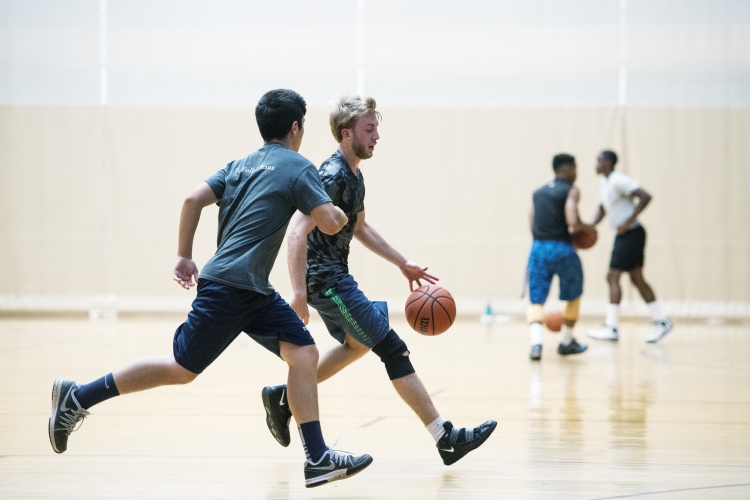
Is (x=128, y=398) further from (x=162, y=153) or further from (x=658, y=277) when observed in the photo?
(x=658, y=277)

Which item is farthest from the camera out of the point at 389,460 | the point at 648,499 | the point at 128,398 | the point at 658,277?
the point at 658,277

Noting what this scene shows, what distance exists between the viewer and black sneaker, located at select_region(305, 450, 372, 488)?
119 inches

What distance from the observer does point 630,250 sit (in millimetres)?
8711

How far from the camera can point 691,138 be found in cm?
1132

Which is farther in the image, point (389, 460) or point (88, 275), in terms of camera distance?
point (88, 275)

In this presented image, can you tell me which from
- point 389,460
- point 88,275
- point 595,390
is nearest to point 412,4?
point 88,275

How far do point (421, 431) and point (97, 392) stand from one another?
5.63 feet

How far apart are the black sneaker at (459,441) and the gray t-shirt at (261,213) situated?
0.95 m

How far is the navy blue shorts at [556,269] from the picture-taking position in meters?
7.36

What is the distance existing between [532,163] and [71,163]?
6.23 metres

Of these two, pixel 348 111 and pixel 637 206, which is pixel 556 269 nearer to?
pixel 637 206

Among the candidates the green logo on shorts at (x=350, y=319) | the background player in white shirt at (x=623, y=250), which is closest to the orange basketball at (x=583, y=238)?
the background player in white shirt at (x=623, y=250)

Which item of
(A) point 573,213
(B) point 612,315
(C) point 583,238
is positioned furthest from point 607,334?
→ (A) point 573,213

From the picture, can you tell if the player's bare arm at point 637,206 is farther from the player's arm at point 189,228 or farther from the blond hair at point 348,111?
the player's arm at point 189,228
